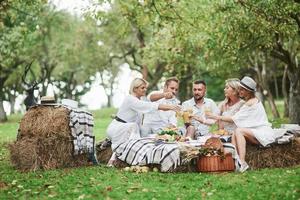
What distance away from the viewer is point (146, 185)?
29.8 feet

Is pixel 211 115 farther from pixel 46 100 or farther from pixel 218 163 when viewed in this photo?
pixel 46 100

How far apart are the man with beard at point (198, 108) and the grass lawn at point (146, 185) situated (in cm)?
211

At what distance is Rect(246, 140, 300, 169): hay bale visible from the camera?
35.9ft

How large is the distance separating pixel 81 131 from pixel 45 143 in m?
0.88

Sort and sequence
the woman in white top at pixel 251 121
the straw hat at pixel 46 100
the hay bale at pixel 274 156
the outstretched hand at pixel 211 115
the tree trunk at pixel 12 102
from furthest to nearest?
1. the tree trunk at pixel 12 102
2. the straw hat at pixel 46 100
3. the outstretched hand at pixel 211 115
4. the hay bale at pixel 274 156
5. the woman in white top at pixel 251 121

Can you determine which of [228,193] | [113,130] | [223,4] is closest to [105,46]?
[223,4]

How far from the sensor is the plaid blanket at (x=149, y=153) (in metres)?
10.4

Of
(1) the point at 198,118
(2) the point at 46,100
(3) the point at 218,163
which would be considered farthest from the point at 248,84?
(2) the point at 46,100

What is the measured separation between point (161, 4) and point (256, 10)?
2.94 meters

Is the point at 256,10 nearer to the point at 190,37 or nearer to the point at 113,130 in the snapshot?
the point at 190,37

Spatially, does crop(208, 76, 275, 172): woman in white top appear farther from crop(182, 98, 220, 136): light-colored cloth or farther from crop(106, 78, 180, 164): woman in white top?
crop(106, 78, 180, 164): woman in white top

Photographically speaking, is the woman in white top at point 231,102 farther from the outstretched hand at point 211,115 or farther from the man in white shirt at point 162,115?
the man in white shirt at point 162,115

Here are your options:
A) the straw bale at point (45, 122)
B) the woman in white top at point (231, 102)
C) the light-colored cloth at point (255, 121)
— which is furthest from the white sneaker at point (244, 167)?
the straw bale at point (45, 122)

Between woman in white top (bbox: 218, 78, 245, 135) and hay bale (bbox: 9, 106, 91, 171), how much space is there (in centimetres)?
328
